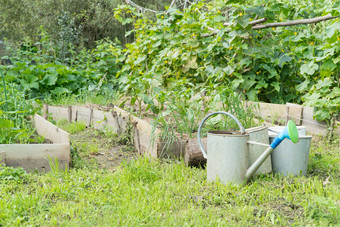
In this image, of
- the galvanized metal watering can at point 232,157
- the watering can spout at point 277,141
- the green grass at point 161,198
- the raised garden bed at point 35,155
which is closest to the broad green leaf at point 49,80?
the raised garden bed at point 35,155

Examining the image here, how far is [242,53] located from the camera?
15.0 feet

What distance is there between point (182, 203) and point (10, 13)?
10971mm

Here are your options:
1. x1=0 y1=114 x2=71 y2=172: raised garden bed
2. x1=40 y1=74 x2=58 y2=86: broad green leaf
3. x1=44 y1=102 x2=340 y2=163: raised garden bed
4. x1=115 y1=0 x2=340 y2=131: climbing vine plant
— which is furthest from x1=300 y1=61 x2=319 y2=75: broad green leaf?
x1=40 y1=74 x2=58 y2=86: broad green leaf

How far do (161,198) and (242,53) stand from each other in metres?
2.84

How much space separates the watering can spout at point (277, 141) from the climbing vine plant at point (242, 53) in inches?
63.8

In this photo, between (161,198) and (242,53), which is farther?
(242,53)

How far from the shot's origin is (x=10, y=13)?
36.9 ft

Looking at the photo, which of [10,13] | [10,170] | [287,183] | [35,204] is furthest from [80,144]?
[10,13]

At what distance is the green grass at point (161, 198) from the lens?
195 centimetres

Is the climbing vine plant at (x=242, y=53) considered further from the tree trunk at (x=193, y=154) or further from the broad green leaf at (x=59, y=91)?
the broad green leaf at (x=59, y=91)

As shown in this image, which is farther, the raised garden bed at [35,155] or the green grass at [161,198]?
the raised garden bed at [35,155]

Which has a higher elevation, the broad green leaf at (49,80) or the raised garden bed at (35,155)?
the broad green leaf at (49,80)

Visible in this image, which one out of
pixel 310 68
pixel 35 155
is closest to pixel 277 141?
pixel 35 155

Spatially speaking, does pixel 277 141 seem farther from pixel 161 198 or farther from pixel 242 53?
pixel 242 53
